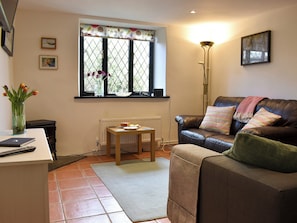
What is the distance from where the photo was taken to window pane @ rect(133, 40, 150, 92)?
510 cm

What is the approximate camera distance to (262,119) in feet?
11.3

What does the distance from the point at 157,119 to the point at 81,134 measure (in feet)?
4.28

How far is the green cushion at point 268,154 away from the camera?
4.63 ft

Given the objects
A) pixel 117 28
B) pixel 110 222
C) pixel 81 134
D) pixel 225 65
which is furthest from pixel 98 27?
pixel 110 222

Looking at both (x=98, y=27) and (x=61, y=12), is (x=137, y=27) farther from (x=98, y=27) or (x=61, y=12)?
(x=61, y=12)

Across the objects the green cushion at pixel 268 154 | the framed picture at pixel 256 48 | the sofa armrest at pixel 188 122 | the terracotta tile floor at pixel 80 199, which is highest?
the framed picture at pixel 256 48

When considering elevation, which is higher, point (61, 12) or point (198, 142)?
point (61, 12)

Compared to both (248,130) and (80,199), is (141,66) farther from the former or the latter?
(80,199)

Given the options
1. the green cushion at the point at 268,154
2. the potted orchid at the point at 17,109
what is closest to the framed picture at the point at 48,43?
the potted orchid at the point at 17,109

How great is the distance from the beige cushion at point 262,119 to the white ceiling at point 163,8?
142 centimetres

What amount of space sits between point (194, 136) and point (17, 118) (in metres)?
2.34

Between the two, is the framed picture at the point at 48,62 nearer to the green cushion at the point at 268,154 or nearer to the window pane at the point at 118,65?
the window pane at the point at 118,65

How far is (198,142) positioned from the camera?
12.3ft

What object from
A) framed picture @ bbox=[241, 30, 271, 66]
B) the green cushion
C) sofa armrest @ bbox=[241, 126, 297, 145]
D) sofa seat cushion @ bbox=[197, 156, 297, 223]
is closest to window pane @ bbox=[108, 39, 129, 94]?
framed picture @ bbox=[241, 30, 271, 66]
